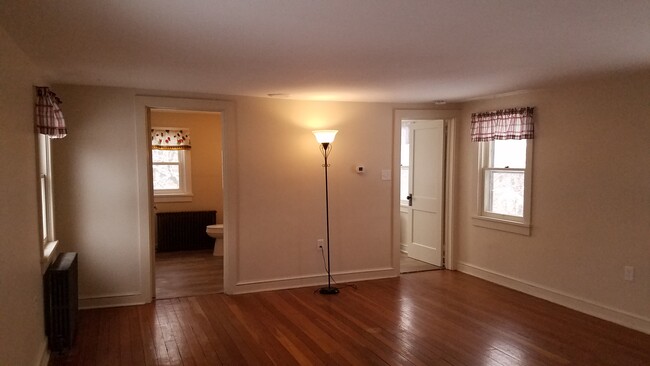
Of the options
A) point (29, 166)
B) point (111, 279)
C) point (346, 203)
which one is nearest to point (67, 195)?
point (111, 279)

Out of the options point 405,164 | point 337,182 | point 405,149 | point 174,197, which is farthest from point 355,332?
point 174,197

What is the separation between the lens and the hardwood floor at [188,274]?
500 centimetres

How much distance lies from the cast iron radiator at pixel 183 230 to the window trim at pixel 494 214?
4.35 m

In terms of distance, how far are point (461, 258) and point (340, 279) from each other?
1715 mm

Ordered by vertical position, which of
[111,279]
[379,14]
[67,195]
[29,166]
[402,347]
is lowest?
[402,347]

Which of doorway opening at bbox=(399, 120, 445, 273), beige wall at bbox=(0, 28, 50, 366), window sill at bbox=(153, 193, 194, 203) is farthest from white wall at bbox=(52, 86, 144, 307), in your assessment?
doorway opening at bbox=(399, 120, 445, 273)

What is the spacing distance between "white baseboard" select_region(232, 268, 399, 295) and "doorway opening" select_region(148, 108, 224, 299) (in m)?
1.95

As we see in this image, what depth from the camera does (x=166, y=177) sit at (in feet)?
24.2

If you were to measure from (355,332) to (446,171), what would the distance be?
2882mm

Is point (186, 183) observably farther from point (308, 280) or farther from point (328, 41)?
point (328, 41)

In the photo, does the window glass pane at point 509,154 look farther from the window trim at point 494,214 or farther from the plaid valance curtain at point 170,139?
the plaid valance curtain at point 170,139

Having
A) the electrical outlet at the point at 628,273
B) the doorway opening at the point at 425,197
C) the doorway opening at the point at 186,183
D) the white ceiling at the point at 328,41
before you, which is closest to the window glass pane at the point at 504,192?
the doorway opening at the point at 425,197

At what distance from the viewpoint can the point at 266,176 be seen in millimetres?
4953

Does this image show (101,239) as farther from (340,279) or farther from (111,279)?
(340,279)
